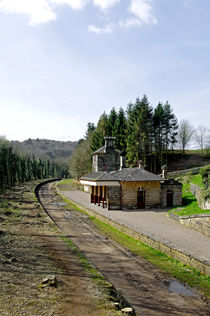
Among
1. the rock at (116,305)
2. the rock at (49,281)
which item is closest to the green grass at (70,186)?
the rock at (49,281)

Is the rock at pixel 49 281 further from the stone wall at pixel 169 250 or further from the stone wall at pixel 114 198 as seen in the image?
the stone wall at pixel 114 198

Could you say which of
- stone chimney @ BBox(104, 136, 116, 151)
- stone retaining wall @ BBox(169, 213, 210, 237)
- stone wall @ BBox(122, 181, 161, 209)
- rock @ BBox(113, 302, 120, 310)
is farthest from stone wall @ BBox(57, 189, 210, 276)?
stone chimney @ BBox(104, 136, 116, 151)

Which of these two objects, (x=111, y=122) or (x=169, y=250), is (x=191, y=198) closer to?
(x=169, y=250)

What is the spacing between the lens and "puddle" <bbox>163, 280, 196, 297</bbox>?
25.3ft

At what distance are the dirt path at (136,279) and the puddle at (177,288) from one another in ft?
0.44

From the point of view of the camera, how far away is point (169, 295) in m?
7.52

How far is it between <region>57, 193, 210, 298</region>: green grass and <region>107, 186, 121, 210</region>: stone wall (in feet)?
23.0

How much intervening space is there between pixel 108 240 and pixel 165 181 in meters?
11.1

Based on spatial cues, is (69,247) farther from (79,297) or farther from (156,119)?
(156,119)

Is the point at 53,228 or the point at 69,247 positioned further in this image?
the point at 53,228

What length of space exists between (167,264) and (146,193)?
12.7 metres

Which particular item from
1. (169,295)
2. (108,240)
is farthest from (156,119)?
(169,295)

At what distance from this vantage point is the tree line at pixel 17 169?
44.4 meters

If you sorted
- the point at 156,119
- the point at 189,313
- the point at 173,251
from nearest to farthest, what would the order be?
the point at 189,313
the point at 173,251
the point at 156,119
